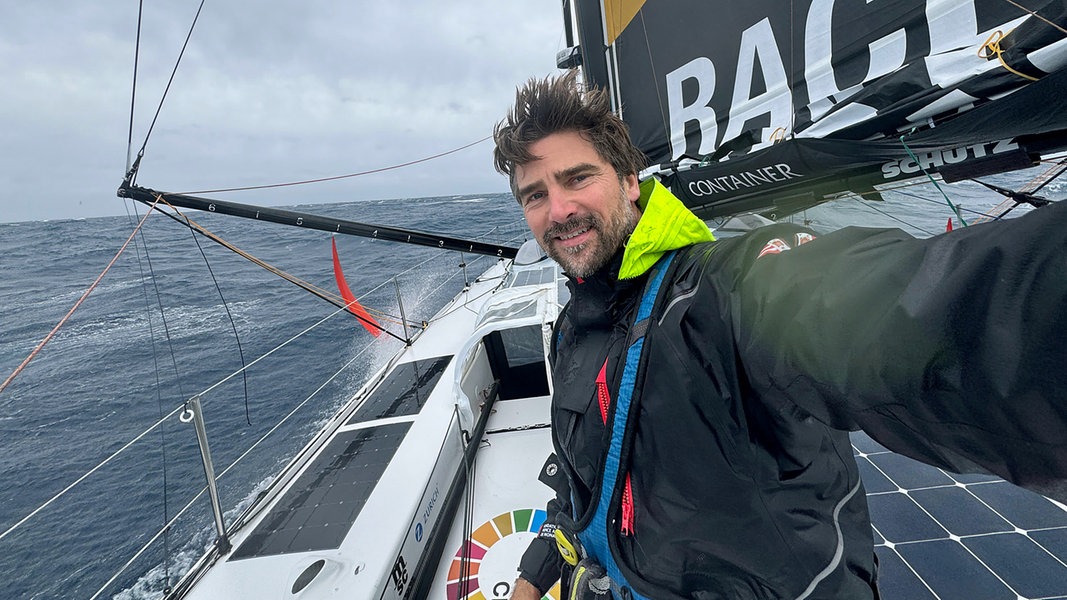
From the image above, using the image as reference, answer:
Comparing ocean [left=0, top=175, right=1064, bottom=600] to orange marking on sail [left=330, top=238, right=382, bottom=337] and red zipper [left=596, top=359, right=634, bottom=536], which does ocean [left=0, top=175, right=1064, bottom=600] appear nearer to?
orange marking on sail [left=330, top=238, right=382, bottom=337]

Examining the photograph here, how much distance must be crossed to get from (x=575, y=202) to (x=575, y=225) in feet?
0.23

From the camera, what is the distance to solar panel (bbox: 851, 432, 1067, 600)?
75.2 inches

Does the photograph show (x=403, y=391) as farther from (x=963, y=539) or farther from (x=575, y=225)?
(x=963, y=539)

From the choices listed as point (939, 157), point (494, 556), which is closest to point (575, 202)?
point (939, 157)

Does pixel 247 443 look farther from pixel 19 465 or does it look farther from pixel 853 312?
pixel 853 312

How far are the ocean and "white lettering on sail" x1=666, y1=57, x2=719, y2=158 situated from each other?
31.8 inches

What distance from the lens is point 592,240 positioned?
1146mm

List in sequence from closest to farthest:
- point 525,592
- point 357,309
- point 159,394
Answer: point 525,592 < point 357,309 < point 159,394

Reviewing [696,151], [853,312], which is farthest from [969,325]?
[696,151]

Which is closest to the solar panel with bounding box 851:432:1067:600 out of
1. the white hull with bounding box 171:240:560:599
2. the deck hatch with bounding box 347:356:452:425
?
the white hull with bounding box 171:240:560:599

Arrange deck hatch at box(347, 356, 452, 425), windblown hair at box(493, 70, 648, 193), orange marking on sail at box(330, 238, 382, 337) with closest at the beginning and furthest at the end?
1. windblown hair at box(493, 70, 648, 193)
2. deck hatch at box(347, 356, 452, 425)
3. orange marking on sail at box(330, 238, 382, 337)

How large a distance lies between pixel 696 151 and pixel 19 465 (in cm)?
1018

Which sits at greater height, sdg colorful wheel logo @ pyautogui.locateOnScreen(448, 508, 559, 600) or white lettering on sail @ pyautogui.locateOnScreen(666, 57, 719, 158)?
white lettering on sail @ pyautogui.locateOnScreen(666, 57, 719, 158)

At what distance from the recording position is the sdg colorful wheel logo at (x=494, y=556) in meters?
2.71
